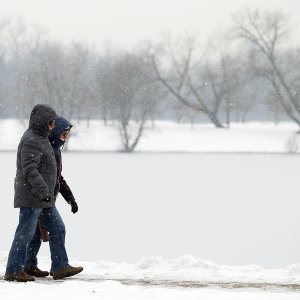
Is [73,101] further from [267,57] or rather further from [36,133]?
[36,133]

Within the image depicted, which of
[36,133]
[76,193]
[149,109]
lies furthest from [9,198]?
[149,109]

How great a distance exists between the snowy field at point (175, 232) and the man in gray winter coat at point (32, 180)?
0.39 meters

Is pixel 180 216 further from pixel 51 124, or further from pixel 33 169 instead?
pixel 33 169

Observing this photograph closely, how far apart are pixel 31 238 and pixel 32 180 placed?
61 cm

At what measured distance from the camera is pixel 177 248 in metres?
10.7

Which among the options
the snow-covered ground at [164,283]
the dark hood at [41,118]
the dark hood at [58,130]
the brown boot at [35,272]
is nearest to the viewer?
the snow-covered ground at [164,283]

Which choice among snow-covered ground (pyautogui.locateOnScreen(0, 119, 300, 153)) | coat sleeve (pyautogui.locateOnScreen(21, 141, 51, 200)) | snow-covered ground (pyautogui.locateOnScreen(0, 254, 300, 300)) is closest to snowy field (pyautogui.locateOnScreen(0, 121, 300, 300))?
snow-covered ground (pyautogui.locateOnScreen(0, 254, 300, 300))

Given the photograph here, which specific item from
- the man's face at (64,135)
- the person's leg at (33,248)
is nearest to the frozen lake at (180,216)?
the person's leg at (33,248)

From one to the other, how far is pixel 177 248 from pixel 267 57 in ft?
171

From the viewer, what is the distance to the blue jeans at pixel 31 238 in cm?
564

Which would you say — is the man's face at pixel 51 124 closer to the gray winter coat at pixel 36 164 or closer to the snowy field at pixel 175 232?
the gray winter coat at pixel 36 164

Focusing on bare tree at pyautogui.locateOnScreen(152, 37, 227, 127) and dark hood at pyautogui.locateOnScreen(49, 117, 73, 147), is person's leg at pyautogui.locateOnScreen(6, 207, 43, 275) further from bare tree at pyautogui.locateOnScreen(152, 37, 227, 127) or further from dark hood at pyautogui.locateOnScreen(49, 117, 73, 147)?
bare tree at pyautogui.locateOnScreen(152, 37, 227, 127)

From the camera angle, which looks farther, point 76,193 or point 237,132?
point 237,132

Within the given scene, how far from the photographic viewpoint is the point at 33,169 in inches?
215
